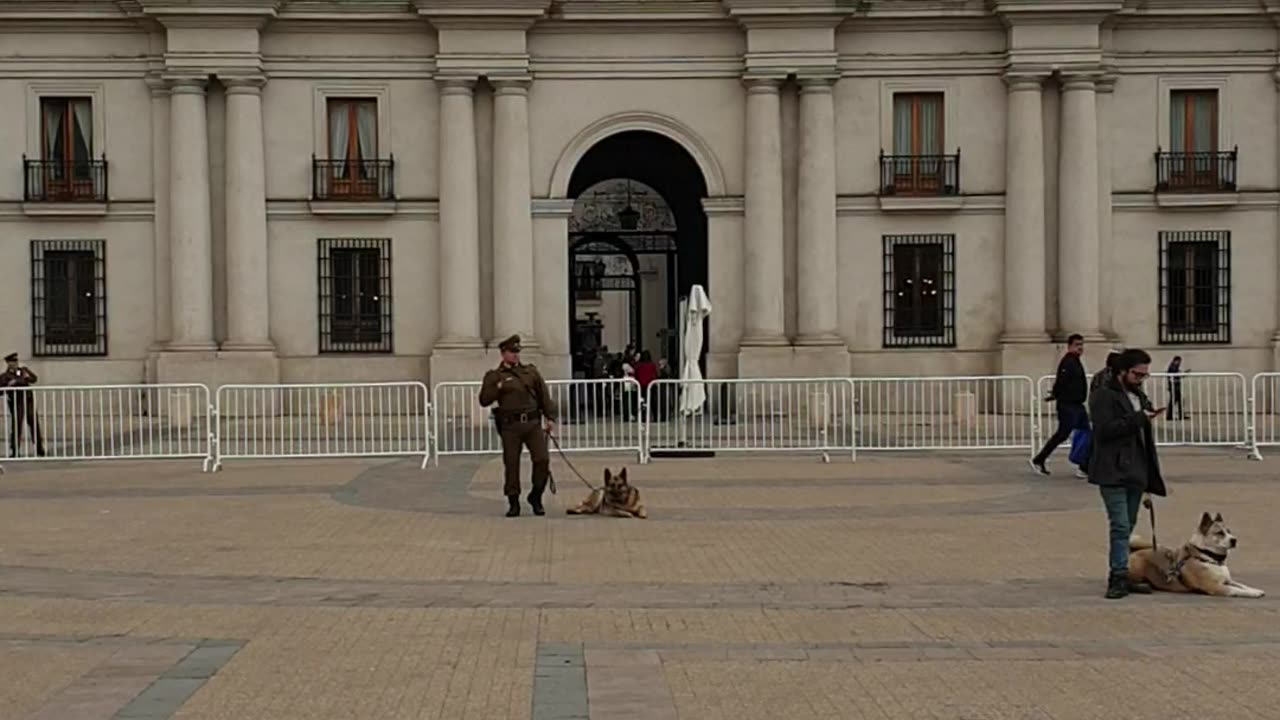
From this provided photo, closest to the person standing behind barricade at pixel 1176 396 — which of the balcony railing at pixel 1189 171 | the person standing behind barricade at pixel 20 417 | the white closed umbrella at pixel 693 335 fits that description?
the white closed umbrella at pixel 693 335

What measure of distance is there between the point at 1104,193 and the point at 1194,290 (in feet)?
9.33

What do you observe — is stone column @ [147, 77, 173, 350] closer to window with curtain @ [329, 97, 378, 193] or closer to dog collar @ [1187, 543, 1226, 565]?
window with curtain @ [329, 97, 378, 193]

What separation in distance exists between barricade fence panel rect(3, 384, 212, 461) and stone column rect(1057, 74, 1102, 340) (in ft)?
55.6

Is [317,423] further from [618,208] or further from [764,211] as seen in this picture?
[618,208]

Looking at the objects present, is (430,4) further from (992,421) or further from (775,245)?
(992,421)

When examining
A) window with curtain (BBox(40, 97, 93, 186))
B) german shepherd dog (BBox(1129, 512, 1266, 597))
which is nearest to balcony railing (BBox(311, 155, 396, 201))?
window with curtain (BBox(40, 97, 93, 186))

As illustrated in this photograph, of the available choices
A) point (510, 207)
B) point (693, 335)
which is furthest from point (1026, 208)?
point (510, 207)

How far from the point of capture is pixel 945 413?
78.0 feet

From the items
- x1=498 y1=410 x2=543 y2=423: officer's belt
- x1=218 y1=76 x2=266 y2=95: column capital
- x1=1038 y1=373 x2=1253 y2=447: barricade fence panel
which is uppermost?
x1=218 y1=76 x2=266 y2=95: column capital

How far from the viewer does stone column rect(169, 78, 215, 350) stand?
30516 mm

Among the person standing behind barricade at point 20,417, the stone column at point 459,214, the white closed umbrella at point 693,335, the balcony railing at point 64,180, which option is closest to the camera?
the person standing behind barricade at point 20,417

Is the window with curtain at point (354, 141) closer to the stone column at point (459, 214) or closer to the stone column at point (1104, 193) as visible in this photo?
the stone column at point (459, 214)

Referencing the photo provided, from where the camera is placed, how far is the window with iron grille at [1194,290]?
32.1 meters

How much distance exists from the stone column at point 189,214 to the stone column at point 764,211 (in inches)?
421
